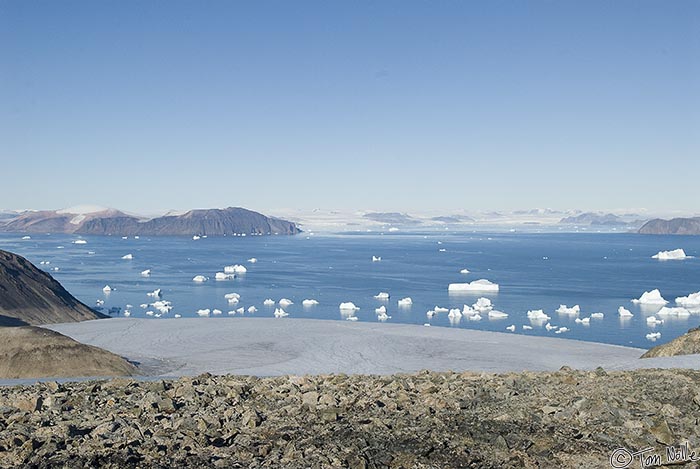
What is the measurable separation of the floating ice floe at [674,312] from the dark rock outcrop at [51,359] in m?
32.0

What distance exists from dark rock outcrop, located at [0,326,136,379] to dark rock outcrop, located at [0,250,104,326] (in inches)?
515

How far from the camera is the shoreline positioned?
753 inches

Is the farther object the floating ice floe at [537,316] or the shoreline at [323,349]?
the floating ice floe at [537,316]

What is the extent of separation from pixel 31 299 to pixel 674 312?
122ft

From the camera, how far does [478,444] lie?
5.85 m

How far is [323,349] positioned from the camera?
22.8 metres

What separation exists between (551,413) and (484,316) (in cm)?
3284

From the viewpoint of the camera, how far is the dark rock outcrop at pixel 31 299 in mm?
33438

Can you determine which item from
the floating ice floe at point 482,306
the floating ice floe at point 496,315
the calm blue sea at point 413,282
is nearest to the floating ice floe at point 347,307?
the calm blue sea at point 413,282

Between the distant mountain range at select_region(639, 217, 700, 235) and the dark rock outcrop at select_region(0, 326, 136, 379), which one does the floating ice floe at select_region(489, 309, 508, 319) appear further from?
the distant mountain range at select_region(639, 217, 700, 235)

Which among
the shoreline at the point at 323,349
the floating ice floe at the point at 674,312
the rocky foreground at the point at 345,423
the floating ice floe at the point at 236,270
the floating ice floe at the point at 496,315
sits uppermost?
the rocky foreground at the point at 345,423

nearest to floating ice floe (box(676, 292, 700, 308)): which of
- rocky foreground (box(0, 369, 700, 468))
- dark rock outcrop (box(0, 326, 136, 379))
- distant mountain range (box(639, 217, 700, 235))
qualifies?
dark rock outcrop (box(0, 326, 136, 379))

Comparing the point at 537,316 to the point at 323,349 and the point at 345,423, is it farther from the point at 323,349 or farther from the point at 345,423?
the point at 345,423

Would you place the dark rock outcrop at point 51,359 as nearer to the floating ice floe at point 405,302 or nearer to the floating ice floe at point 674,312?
the floating ice floe at point 405,302
